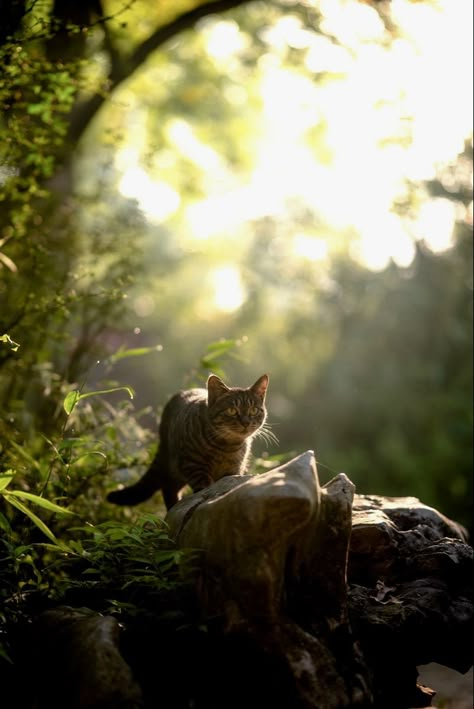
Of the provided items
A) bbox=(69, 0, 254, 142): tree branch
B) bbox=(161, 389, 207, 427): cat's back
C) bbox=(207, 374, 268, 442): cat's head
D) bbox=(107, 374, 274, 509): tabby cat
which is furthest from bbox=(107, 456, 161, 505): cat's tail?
bbox=(69, 0, 254, 142): tree branch

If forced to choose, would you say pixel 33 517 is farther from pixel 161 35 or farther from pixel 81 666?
pixel 161 35

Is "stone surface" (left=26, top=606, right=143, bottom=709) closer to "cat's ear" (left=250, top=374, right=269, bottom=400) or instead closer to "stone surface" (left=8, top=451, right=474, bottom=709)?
"stone surface" (left=8, top=451, right=474, bottom=709)

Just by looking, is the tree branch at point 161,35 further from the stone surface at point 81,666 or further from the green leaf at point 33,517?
the stone surface at point 81,666

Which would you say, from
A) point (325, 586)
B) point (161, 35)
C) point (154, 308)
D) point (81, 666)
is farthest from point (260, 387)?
point (154, 308)

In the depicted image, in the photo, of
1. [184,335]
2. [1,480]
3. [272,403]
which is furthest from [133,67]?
[184,335]

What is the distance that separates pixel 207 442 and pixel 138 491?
0.71m

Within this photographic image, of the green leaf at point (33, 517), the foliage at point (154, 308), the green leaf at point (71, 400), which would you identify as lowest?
the foliage at point (154, 308)

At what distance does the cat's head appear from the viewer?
5.26 meters

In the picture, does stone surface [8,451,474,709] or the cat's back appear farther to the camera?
the cat's back

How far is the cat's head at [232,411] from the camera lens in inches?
207

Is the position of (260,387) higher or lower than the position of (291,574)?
lower

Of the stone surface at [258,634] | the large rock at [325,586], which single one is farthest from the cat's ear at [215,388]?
the stone surface at [258,634]

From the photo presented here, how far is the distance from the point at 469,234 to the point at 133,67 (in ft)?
22.6

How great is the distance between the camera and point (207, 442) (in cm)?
532
